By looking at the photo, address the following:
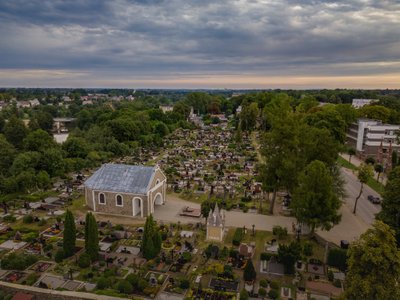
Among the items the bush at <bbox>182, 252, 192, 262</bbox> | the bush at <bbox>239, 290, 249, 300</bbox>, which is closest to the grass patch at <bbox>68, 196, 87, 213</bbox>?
the bush at <bbox>182, 252, 192, 262</bbox>

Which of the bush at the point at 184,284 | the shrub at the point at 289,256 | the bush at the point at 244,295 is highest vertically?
the shrub at the point at 289,256

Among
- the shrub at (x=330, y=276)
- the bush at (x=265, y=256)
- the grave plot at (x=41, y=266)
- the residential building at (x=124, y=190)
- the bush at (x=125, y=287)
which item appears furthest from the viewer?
the residential building at (x=124, y=190)

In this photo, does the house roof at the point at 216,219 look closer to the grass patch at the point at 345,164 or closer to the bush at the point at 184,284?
the bush at the point at 184,284

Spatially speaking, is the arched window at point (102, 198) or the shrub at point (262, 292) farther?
the arched window at point (102, 198)

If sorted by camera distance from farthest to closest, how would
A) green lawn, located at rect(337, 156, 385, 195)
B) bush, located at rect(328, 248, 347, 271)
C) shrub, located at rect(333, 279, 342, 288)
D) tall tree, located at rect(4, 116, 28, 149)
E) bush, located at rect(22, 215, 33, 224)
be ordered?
1. tall tree, located at rect(4, 116, 28, 149)
2. green lawn, located at rect(337, 156, 385, 195)
3. bush, located at rect(22, 215, 33, 224)
4. bush, located at rect(328, 248, 347, 271)
5. shrub, located at rect(333, 279, 342, 288)

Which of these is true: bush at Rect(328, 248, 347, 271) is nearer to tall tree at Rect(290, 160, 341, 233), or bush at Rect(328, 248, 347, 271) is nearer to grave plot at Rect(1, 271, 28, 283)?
tall tree at Rect(290, 160, 341, 233)

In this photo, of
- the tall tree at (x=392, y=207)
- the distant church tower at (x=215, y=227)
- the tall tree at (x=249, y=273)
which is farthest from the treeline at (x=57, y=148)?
the tall tree at (x=392, y=207)

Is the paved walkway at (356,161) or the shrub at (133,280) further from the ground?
the shrub at (133,280)
